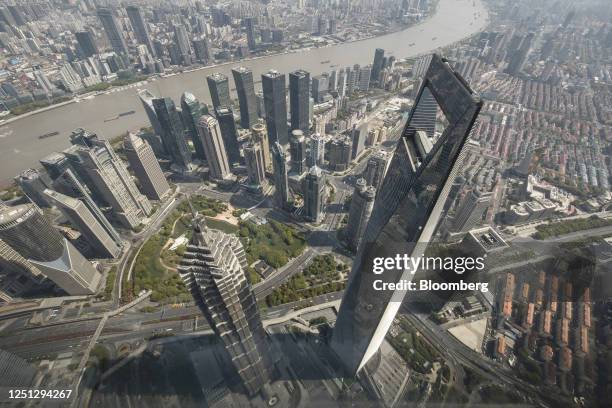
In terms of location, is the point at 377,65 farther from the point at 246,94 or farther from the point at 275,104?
the point at 275,104

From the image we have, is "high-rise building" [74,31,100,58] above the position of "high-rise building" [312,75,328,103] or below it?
above

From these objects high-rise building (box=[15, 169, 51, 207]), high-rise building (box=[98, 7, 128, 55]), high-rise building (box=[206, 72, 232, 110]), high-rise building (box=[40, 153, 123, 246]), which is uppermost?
high-rise building (box=[98, 7, 128, 55])

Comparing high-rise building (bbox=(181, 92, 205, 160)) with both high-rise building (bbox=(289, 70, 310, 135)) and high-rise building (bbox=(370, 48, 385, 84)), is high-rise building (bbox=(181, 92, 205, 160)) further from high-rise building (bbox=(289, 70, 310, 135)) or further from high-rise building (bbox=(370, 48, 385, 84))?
high-rise building (bbox=(370, 48, 385, 84))

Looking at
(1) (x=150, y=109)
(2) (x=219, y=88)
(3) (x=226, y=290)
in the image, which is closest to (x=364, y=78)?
(2) (x=219, y=88)

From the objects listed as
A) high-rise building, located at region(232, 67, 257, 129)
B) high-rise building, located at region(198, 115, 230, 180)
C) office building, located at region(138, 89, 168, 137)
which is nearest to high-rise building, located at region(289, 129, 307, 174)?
high-rise building, located at region(198, 115, 230, 180)

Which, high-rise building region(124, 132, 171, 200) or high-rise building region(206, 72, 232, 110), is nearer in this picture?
high-rise building region(124, 132, 171, 200)

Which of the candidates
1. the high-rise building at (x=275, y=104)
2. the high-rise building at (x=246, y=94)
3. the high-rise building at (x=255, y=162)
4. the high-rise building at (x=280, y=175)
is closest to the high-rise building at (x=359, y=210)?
the high-rise building at (x=280, y=175)
